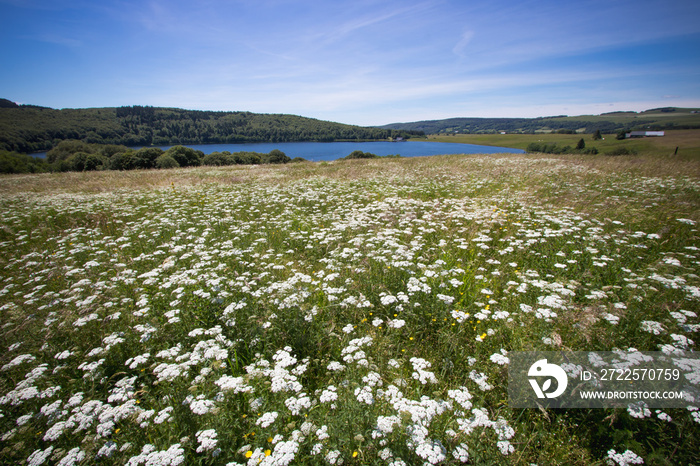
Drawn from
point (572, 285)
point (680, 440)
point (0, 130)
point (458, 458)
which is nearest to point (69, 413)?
point (458, 458)

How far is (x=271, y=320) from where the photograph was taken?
12.8 feet

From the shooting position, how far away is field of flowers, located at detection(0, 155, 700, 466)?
237cm

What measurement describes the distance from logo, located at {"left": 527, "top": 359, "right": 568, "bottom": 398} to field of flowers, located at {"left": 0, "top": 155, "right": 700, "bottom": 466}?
0.25 metres

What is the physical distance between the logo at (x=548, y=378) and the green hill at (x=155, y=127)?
13793 centimetres

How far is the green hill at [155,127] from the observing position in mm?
104375

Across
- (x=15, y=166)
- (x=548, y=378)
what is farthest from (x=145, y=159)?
(x=548, y=378)

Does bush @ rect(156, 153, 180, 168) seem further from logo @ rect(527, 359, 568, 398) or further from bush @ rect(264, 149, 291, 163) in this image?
logo @ rect(527, 359, 568, 398)

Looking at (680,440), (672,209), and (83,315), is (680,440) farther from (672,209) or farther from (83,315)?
(672,209)

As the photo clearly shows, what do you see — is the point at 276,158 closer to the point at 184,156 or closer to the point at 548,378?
the point at 184,156

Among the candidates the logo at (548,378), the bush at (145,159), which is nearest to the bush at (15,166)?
the bush at (145,159)

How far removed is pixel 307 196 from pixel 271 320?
8.48m

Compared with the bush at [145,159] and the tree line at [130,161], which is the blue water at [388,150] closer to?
the tree line at [130,161]

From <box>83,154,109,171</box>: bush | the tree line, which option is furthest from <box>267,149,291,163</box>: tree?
<box>83,154,109,171</box>: bush

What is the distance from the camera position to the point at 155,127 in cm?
13788
